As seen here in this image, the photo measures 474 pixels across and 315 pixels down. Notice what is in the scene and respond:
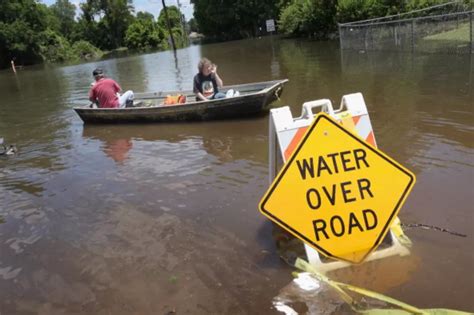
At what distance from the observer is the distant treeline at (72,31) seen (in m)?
61.2

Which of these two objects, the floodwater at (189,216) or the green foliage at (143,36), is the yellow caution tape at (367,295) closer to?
the floodwater at (189,216)

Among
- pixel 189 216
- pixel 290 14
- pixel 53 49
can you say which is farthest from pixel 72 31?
pixel 189 216

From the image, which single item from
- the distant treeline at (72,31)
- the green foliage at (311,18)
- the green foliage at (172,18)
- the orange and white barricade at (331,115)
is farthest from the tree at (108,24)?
the orange and white barricade at (331,115)

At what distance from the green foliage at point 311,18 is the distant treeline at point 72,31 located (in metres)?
31.5

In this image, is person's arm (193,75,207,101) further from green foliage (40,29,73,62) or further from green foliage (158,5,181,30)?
green foliage (158,5,181,30)

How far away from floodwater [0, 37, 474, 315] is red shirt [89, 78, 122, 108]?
0.83 metres

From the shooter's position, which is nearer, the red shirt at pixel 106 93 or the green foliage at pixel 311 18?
the red shirt at pixel 106 93

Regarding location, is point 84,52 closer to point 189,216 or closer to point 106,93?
point 106,93

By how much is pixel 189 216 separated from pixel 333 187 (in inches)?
100

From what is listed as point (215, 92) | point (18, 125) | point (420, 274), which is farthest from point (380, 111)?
point (18, 125)

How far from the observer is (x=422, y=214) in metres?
4.98

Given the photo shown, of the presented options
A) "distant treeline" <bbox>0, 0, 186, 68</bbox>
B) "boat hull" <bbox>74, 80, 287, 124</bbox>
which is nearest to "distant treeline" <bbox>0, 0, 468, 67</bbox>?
"distant treeline" <bbox>0, 0, 186, 68</bbox>

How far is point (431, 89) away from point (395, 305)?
888cm

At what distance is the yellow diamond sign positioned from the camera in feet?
11.7
